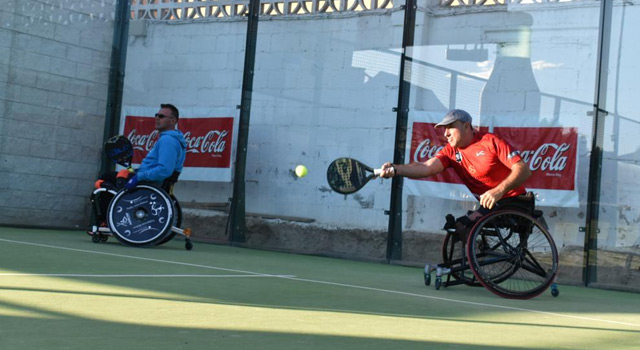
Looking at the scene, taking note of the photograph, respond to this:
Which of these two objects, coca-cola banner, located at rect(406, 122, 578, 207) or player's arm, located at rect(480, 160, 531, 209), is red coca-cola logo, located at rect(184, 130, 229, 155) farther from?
player's arm, located at rect(480, 160, 531, 209)

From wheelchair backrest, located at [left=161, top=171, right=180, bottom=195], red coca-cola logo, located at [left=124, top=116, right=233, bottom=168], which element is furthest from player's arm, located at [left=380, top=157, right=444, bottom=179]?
red coca-cola logo, located at [left=124, top=116, right=233, bottom=168]

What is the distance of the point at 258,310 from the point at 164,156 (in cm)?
427

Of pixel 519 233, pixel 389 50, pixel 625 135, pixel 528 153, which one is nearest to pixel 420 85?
pixel 389 50

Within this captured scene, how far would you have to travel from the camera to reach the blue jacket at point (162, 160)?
26.8 ft

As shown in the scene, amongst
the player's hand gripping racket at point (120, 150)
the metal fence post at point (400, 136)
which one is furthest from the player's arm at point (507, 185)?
the player's hand gripping racket at point (120, 150)

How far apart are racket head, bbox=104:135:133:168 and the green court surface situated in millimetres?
1788

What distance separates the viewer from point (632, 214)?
26.4ft

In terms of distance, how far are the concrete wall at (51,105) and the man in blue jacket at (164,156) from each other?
2.74 m

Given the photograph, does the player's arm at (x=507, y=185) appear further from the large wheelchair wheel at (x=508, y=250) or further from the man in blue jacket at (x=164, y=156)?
the man in blue jacket at (x=164, y=156)

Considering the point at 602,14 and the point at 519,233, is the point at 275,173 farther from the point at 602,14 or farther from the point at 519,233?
the point at 519,233

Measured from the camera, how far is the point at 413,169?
235 inches

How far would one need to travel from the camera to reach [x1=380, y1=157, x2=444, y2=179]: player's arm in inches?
228

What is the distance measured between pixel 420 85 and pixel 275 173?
6.15 feet

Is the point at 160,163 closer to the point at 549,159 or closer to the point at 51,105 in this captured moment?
the point at 51,105
